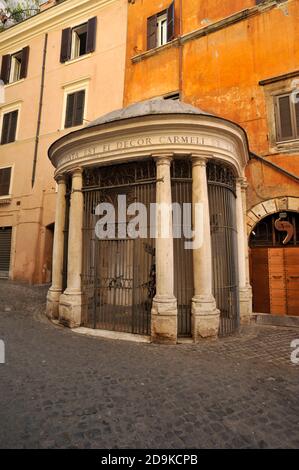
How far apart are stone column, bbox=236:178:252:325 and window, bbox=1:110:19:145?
12161 mm

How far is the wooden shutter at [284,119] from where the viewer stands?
313 inches

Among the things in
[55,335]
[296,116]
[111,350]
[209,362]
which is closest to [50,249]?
[55,335]

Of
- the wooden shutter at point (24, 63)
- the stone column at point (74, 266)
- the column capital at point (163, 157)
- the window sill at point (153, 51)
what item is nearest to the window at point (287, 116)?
the column capital at point (163, 157)

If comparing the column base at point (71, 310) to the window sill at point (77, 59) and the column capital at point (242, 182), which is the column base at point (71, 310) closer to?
the column capital at point (242, 182)

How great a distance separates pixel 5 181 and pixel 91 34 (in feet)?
26.7

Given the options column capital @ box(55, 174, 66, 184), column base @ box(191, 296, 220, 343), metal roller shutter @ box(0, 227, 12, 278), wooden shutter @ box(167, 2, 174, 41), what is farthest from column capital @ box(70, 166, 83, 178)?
metal roller shutter @ box(0, 227, 12, 278)

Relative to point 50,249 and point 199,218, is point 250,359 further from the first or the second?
point 50,249

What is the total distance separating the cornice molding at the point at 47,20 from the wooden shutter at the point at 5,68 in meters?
0.56

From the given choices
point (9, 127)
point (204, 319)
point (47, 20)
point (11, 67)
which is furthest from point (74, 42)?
point (204, 319)

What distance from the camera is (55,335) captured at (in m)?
5.51

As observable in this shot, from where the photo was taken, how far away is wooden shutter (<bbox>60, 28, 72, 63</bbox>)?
13.2 metres

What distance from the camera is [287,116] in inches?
316

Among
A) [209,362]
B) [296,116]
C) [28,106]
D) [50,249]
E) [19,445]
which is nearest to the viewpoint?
[19,445]

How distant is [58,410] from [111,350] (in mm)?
1940
